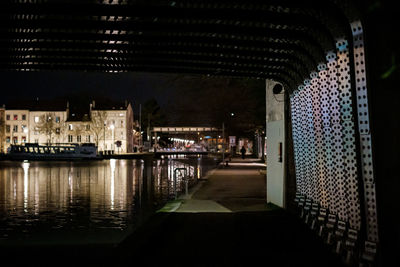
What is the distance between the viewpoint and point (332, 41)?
8.08 metres

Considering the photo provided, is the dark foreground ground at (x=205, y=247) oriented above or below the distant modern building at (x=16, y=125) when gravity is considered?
below

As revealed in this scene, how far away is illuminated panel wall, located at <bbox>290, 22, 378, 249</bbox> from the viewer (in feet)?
21.6

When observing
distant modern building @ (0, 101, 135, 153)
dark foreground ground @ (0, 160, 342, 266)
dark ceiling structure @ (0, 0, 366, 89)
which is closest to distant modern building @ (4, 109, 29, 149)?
distant modern building @ (0, 101, 135, 153)

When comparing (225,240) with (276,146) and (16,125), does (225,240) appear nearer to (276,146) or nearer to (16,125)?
(276,146)

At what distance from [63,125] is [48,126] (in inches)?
210

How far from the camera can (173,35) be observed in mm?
9938

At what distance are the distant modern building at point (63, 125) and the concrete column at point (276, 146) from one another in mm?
109619

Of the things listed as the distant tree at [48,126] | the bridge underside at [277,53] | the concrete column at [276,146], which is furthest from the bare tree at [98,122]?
the bridge underside at [277,53]

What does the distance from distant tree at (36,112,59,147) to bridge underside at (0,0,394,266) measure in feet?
379

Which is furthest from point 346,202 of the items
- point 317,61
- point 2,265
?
point 2,265

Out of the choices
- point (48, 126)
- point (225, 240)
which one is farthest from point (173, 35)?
point (48, 126)

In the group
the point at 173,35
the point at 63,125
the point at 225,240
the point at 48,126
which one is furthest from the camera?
the point at 63,125

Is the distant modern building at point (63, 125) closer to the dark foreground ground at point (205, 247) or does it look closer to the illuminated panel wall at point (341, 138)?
the dark foreground ground at point (205, 247)

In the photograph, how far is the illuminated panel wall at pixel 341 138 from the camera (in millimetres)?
6598
